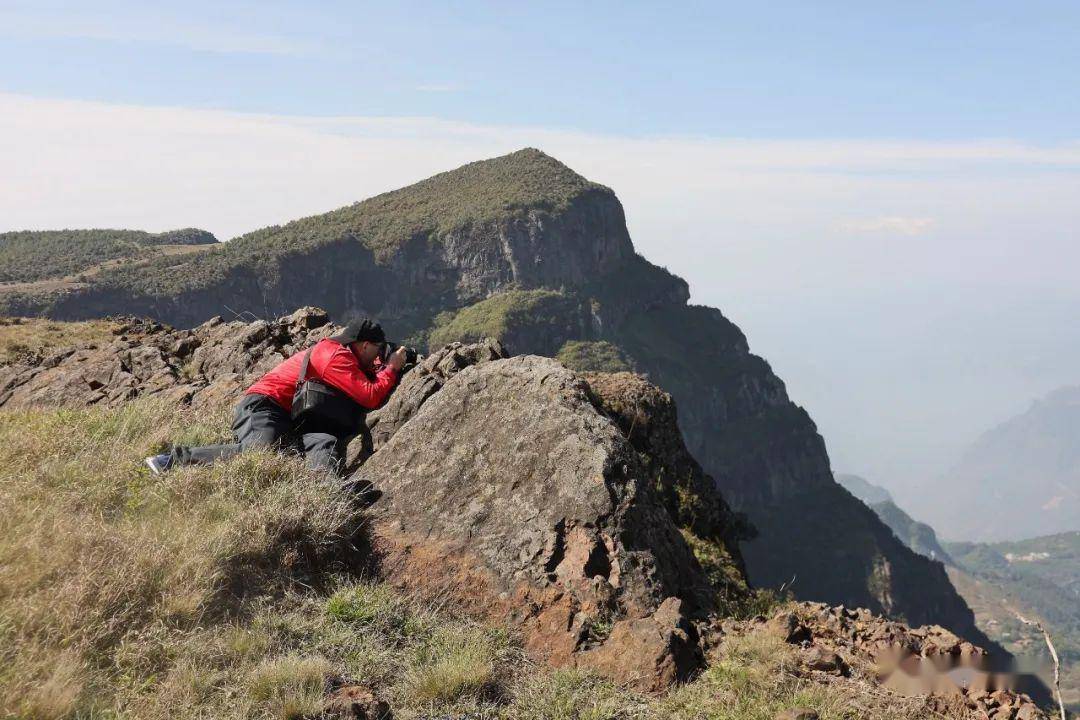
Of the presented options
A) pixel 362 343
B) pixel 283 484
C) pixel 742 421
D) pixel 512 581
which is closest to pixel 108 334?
pixel 362 343

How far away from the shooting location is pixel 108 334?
24.4m

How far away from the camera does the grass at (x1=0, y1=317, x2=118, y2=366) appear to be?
75.8ft

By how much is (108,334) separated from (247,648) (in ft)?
75.7

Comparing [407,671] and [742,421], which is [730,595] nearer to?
[407,671]

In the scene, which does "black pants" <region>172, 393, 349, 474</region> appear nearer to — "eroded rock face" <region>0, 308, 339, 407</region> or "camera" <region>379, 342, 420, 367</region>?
"camera" <region>379, 342, 420, 367</region>

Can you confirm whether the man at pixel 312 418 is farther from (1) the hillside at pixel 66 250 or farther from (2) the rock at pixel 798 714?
(1) the hillside at pixel 66 250

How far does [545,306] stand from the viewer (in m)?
168

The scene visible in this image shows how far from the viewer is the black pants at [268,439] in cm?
727

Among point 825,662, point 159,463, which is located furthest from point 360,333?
point 825,662

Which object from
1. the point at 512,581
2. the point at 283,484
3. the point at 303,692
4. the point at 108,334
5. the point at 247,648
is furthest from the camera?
the point at 108,334

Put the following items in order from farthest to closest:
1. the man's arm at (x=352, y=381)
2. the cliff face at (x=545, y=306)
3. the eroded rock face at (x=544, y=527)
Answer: the cliff face at (x=545, y=306) < the man's arm at (x=352, y=381) < the eroded rock face at (x=544, y=527)

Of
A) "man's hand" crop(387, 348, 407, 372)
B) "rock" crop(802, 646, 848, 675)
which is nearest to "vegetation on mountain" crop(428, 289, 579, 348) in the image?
"man's hand" crop(387, 348, 407, 372)

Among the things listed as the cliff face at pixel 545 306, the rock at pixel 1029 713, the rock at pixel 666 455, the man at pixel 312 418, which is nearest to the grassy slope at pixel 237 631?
the rock at pixel 1029 713

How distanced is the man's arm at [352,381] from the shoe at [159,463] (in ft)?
5.54
